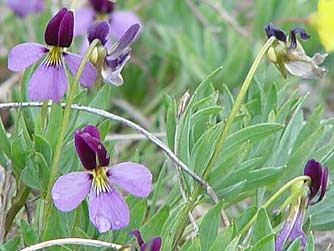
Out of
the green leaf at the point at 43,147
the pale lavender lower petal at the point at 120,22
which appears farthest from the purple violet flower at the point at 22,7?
the green leaf at the point at 43,147

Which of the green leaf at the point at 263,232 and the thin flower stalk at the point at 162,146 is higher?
the thin flower stalk at the point at 162,146

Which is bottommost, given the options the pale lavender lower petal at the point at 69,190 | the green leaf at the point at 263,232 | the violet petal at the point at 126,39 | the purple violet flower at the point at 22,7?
the green leaf at the point at 263,232

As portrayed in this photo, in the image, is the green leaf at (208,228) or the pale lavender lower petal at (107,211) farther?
the green leaf at (208,228)

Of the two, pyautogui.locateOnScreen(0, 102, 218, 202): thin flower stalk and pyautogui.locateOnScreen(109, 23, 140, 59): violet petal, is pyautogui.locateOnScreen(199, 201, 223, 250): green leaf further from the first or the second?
pyautogui.locateOnScreen(109, 23, 140, 59): violet petal

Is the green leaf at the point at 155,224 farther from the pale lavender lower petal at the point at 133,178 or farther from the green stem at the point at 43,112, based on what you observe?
the green stem at the point at 43,112

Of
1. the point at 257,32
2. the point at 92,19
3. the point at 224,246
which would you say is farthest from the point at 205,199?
the point at 257,32

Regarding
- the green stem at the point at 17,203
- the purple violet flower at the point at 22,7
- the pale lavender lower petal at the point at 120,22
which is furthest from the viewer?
the purple violet flower at the point at 22,7
